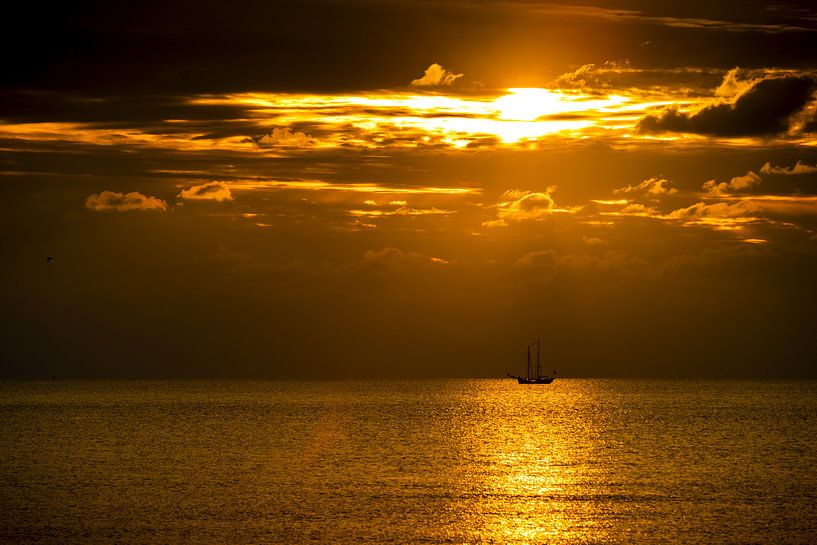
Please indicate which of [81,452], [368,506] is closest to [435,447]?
[81,452]

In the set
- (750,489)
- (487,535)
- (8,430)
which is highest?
(487,535)

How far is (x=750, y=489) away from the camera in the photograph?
311 feet

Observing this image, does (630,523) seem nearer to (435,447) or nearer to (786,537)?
(786,537)

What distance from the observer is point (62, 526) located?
73.0 m

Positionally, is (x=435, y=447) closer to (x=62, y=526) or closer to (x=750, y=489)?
(x=750, y=489)

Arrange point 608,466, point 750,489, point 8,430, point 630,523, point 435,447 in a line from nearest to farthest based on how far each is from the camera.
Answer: point 630,523 < point 750,489 < point 608,466 < point 435,447 < point 8,430

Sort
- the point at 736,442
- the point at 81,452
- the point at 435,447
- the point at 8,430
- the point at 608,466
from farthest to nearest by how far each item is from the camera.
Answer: the point at 8,430 < the point at 736,442 < the point at 435,447 < the point at 81,452 < the point at 608,466

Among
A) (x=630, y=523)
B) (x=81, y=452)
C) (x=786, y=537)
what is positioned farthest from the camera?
(x=81, y=452)

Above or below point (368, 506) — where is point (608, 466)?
below

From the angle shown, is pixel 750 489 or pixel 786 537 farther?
pixel 750 489

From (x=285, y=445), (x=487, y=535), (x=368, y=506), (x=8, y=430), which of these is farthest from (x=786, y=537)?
(x=8, y=430)

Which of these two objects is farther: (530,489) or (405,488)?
(405,488)

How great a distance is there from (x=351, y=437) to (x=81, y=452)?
135 ft

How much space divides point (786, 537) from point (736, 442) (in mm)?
82363
